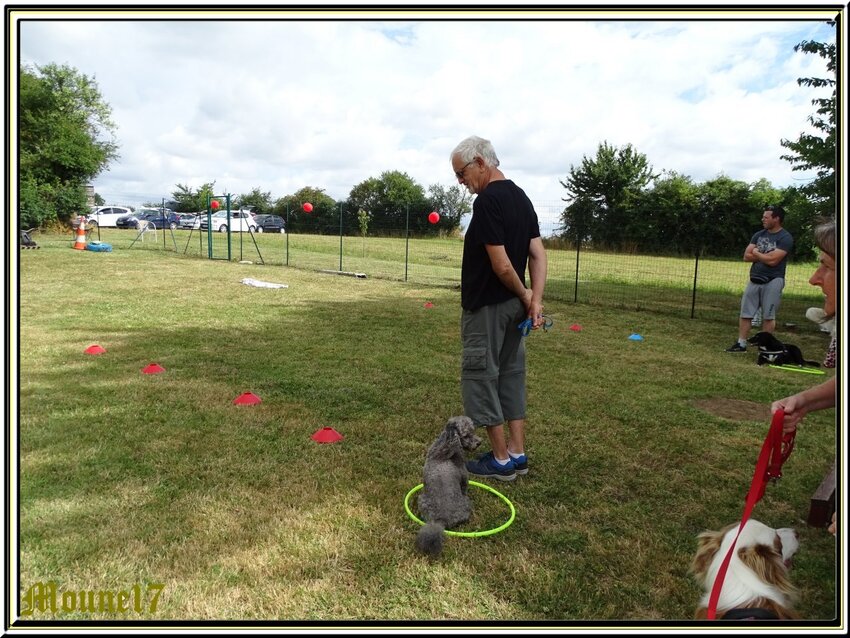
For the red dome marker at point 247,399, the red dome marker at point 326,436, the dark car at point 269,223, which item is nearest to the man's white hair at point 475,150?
the red dome marker at point 326,436

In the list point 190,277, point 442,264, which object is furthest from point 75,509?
point 442,264

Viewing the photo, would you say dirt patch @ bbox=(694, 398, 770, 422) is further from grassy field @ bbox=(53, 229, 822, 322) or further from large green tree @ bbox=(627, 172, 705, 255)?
large green tree @ bbox=(627, 172, 705, 255)

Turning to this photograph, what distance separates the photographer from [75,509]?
293 cm

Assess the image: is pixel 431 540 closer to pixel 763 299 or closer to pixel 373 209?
pixel 763 299

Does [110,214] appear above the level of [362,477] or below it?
above

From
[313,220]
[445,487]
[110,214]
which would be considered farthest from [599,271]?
[110,214]

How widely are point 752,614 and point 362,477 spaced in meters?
2.14

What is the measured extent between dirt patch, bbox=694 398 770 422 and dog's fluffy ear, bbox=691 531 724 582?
2.55 m

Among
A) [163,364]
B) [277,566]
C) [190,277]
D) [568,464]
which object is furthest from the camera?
[190,277]

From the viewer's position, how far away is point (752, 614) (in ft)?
6.14

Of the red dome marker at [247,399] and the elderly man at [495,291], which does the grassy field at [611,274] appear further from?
the red dome marker at [247,399]

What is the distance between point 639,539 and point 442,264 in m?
17.4
